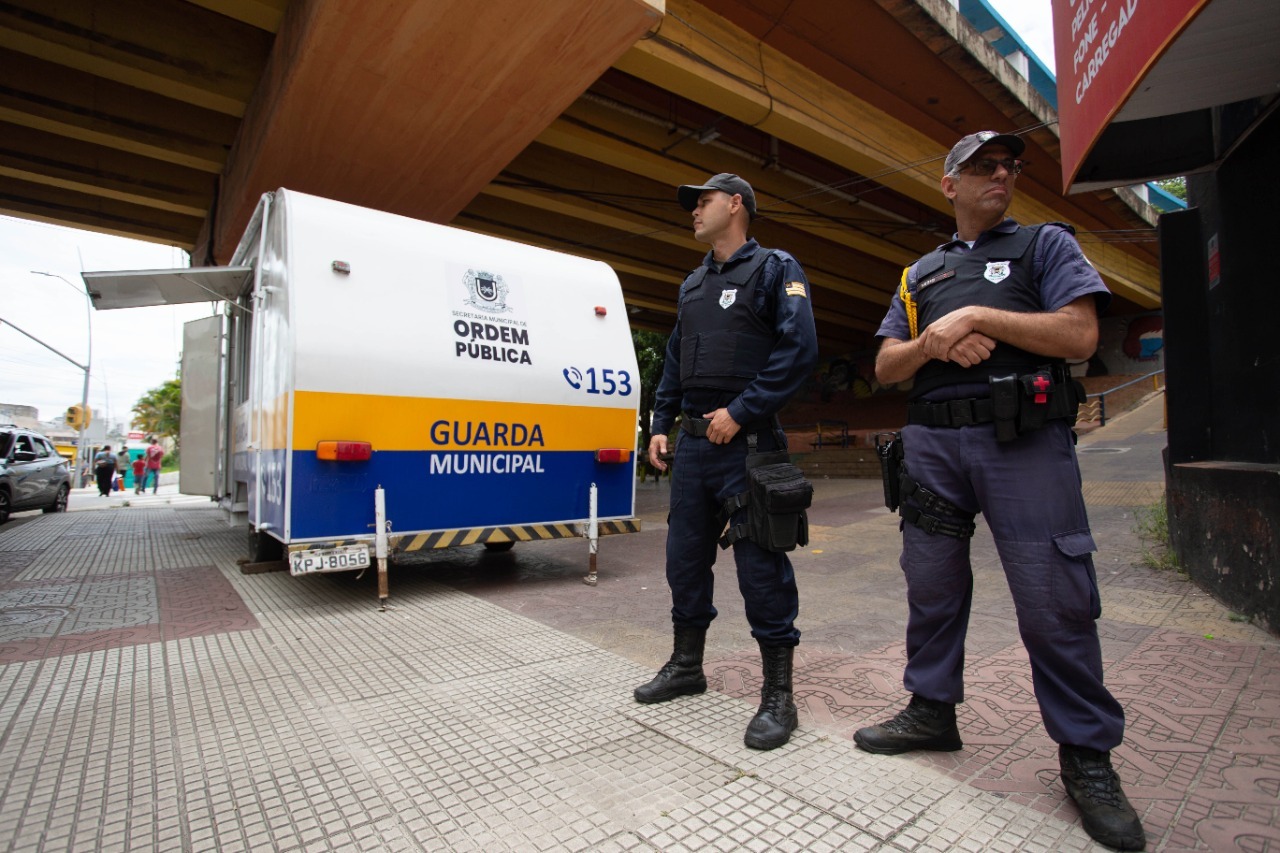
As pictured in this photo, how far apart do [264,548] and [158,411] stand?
101 metres

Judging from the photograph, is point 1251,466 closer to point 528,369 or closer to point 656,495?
point 528,369

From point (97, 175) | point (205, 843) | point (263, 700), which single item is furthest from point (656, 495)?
point (205, 843)

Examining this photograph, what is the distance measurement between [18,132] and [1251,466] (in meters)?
12.8

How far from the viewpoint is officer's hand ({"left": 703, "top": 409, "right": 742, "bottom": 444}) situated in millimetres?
2576

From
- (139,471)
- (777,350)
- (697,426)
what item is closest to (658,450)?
(697,426)

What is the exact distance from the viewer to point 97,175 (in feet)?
30.6

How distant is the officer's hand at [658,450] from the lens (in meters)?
2.98

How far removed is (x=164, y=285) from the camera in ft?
20.6

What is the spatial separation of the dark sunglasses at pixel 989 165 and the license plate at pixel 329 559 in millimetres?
4103

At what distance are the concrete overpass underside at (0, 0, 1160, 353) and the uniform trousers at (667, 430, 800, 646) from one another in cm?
452

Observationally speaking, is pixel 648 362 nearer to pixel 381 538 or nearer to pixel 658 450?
pixel 381 538

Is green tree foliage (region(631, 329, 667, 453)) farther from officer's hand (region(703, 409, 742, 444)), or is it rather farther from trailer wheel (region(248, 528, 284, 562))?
officer's hand (region(703, 409, 742, 444))

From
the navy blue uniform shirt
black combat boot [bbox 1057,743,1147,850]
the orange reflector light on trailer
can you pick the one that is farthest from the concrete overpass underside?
black combat boot [bbox 1057,743,1147,850]

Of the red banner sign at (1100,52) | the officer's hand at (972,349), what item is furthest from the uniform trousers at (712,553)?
the red banner sign at (1100,52)
